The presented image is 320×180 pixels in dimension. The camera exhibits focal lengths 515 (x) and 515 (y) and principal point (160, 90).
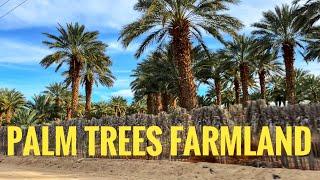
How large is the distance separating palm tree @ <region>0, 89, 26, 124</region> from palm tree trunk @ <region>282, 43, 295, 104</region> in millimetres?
35977

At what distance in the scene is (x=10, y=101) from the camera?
5891 cm

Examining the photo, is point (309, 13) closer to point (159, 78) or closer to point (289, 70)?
point (289, 70)

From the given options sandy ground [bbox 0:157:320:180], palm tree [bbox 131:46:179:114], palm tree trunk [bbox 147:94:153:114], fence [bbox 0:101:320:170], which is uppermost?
palm tree [bbox 131:46:179:114]

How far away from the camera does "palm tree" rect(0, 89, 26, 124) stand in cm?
5841

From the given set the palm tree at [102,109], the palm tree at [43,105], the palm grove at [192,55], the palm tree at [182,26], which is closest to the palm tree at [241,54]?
the palm grove at [192,55]

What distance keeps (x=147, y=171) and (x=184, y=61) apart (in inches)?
353

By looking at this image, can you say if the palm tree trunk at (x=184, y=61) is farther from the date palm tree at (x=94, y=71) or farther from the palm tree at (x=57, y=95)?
the palm tree at (x=57, y=95)

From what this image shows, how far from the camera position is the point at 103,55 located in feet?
127

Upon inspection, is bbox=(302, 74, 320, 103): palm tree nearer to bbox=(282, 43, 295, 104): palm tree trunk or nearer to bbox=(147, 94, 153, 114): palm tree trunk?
bbox=(147, 94, 153, 114): palm tree trunk

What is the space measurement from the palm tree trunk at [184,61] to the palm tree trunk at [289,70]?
9.16 metres

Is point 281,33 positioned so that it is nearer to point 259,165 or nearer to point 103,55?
point 103,55

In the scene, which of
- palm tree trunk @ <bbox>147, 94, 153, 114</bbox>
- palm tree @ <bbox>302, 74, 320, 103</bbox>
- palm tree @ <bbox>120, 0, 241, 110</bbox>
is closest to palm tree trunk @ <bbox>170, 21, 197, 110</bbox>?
palm tree @ <bbox>120, 0, 241, 110</bbox>

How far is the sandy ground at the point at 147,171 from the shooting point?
41.2 feet

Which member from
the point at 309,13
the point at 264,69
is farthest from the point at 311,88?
the point at 309,13
